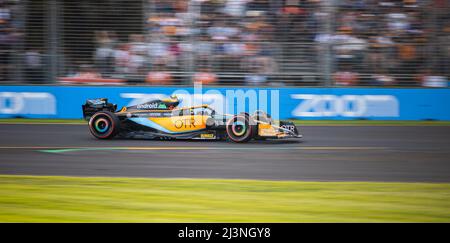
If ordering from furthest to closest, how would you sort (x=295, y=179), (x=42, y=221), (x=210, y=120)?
(x=210, y=120), (x=295, y=179), (x=42, y=221)

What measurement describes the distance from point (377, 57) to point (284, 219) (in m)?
12.0

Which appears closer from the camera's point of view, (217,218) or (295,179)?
(217,218)

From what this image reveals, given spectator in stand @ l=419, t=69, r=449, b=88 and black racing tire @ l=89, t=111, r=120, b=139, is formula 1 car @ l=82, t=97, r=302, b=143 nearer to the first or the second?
black racing tire @ l=89, t=111, r=120, b=139

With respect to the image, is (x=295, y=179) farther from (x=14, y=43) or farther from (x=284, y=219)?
(x=14, y=43)

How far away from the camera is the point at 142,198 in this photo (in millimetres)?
6605

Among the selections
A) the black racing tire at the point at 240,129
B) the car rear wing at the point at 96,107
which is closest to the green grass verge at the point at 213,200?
the black racing tire at the point at 240,129

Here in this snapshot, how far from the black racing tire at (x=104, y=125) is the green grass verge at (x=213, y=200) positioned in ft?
12.8

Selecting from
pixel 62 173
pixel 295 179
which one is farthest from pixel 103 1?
pixel 295 179

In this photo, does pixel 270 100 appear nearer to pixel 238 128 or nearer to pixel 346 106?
pixel 346 106

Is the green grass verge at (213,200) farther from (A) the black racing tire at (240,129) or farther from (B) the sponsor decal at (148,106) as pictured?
(B) the sponsor decal at (148,106)

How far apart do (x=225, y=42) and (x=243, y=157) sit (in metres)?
8.14

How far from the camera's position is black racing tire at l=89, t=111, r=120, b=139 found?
11.8 metres

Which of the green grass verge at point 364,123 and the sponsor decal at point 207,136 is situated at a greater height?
the green grass verge at point 364,123

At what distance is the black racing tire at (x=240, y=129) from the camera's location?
36.7 ft
